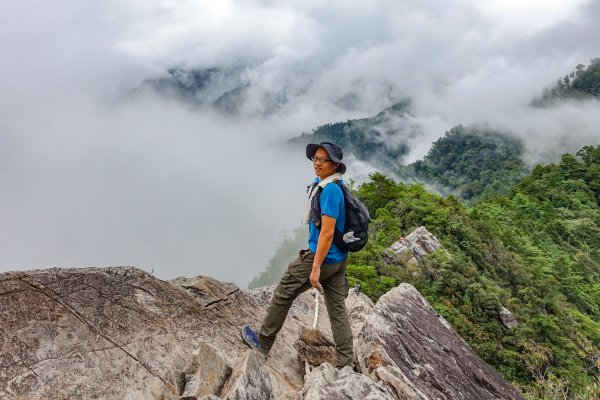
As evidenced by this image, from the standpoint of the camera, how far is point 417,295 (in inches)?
320

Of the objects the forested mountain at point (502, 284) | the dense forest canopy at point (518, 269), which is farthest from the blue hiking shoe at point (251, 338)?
the forested mountain at point (502, 284)

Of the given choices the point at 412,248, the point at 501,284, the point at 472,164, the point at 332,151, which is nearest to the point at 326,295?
the point at 332,151

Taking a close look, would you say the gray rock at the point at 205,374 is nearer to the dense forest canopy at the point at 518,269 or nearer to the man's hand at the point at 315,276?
the man's hand at the point at 315,276

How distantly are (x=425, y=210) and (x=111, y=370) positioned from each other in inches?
810

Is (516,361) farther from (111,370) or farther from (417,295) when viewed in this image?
(111,370)

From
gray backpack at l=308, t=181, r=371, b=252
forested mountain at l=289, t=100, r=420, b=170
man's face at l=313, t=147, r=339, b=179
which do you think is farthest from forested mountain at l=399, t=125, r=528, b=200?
man's face at l=313, t=147, r=339, b=179

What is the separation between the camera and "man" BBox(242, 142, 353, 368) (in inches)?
189

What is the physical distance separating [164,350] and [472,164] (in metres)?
87.7

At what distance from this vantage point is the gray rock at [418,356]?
5312mm

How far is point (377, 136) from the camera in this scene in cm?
12900

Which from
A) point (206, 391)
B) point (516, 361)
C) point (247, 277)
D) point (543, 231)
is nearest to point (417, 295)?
point (206, 391)

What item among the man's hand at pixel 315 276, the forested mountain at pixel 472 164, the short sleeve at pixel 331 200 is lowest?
the man's hand at pixel 315 276

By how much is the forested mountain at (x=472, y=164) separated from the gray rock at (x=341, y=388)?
67.9 metres

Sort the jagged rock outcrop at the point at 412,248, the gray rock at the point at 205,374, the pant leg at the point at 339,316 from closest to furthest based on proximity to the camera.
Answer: the gray rock at the point at 205,374 < the pant leg at the point at 339,316 < the jagged rock outcrop at the point at 412,248
